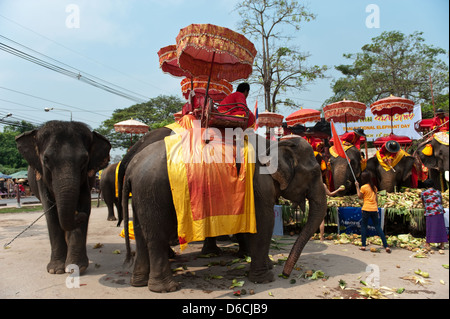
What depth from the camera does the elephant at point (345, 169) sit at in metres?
8.54

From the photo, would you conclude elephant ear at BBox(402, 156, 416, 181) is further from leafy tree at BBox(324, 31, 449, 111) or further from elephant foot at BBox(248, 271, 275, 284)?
leafy tree at BBox(324, 31, 449, 111)

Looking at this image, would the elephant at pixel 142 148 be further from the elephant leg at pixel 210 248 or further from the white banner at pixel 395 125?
the white banner at pixel 395 125

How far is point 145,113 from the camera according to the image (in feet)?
128

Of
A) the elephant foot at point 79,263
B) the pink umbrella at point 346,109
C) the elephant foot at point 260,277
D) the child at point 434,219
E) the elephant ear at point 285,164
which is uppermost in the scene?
the pink umbrella at point 346,109

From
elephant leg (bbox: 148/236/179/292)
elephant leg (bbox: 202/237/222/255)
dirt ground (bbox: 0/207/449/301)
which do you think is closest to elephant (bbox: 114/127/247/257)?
elephant leg (bbox: 202/237/222/255)

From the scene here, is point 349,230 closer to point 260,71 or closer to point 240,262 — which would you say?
point 240,262

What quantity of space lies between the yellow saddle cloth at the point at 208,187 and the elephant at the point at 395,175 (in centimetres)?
574

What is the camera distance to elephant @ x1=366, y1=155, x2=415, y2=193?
8609 millimetres

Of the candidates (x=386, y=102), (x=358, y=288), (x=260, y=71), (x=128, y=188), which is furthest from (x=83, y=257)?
(x=260, y=71)

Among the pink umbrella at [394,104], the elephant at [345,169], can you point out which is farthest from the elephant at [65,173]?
the pink umbrella at [394,104]

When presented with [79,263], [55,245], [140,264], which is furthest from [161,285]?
[55,245]

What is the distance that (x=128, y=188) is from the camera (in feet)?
14.7

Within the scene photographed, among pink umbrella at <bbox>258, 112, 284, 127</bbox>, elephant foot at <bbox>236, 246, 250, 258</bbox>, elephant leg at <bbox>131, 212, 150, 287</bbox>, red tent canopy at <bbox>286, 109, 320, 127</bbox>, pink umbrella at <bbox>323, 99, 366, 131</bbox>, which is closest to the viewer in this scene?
elephant leg at <bbox>131, 212, 150, 287</bbox>

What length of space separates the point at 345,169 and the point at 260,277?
5.05 metres
